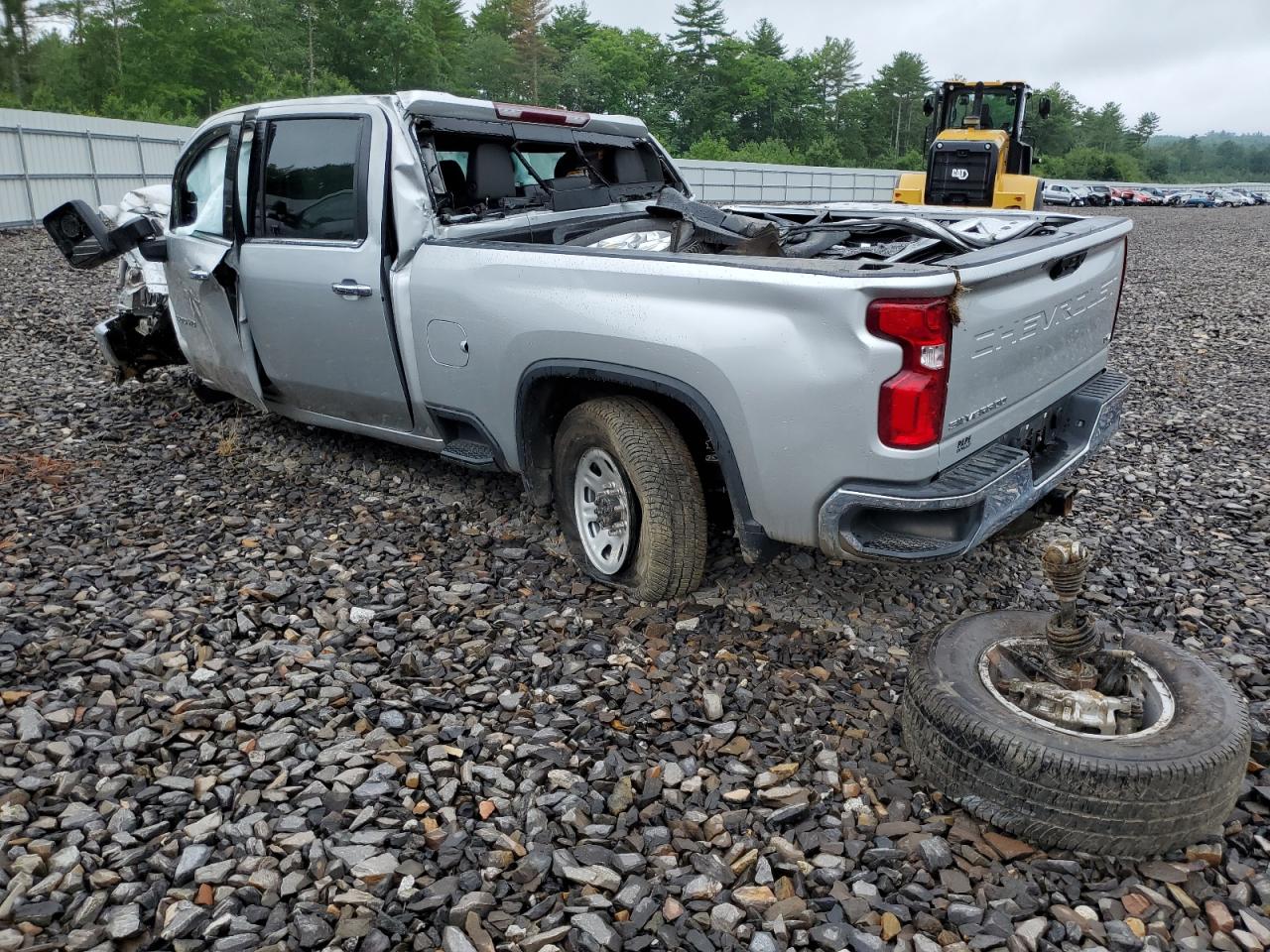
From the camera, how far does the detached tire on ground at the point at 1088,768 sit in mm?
2346

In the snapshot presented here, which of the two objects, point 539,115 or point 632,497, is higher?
point 539,115

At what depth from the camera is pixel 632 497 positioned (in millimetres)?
3682

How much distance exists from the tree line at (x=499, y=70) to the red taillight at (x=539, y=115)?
1573 inches

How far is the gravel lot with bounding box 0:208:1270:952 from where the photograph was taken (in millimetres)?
2324

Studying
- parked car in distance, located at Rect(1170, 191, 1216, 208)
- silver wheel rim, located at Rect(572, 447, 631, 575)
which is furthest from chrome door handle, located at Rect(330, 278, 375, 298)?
parked car in distance, located at Rect(1170, 191, 1216, 208)

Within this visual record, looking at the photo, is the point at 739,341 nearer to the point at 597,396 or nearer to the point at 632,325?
the point at 632,325

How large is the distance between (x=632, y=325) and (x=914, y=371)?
1001 millimetres

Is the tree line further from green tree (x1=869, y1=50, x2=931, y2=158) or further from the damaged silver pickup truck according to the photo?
the damaged silver pickup truck

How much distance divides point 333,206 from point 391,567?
176 cm

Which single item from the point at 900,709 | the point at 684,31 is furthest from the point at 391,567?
the point at 684,31

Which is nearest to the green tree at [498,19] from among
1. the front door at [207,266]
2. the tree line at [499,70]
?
the tree line at [499,70]

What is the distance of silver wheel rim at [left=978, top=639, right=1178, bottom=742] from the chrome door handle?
9.89 feet

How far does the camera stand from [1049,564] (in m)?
2.75

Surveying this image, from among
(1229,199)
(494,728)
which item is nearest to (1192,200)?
(1229,199)
